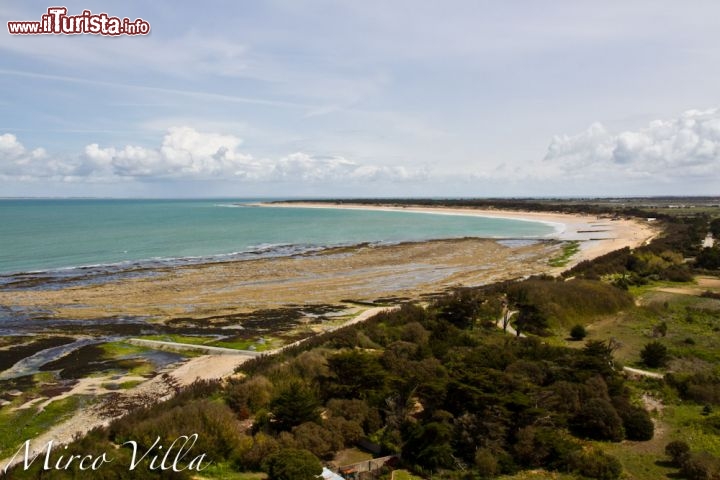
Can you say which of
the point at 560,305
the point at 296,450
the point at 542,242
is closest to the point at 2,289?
the point at 296,450

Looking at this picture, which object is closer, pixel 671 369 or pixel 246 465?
pixel 246 465

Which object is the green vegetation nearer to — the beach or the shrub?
the shrub

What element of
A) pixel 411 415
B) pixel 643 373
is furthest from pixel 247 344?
pixel 643 373

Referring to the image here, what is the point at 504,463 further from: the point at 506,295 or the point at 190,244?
the point at 190,244

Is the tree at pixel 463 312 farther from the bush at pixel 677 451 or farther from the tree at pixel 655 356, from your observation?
the bush at pixel 677 451

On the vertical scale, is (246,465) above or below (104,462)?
below
